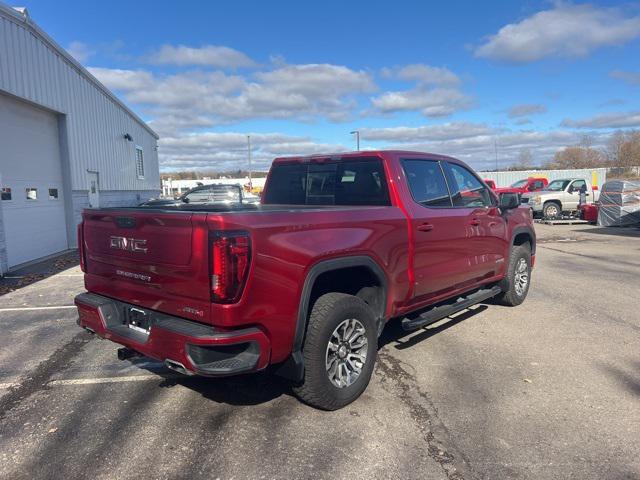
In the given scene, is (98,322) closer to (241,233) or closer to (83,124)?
(241,233)

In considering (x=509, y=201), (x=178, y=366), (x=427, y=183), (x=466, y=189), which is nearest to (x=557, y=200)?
(x=509, y=201)

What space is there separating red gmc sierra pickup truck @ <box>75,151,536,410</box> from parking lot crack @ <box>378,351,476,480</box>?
424mm

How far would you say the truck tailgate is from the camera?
2.92 m

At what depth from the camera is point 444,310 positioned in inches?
183

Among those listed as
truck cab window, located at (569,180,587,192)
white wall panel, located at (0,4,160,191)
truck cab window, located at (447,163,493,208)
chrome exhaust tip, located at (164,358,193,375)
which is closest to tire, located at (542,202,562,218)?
truck cab window, located at (569,180,587,192)

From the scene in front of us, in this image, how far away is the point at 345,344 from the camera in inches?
143

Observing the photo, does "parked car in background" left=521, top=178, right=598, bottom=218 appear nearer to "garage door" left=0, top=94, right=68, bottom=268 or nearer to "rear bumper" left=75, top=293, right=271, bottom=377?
"garage door" left=0, top=94, right=68, bottom=268

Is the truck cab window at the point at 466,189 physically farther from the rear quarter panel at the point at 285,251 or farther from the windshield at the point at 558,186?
the windshield at the point at 558,186

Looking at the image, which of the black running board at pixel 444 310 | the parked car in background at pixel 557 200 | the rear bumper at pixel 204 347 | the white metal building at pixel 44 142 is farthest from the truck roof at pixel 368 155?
the parked car in background at pixel 557 200

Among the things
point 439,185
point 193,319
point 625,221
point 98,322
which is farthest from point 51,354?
point 625,221

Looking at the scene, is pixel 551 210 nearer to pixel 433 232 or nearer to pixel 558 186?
pixel 558 186

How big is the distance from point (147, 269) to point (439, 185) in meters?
3.00

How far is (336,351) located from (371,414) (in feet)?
1.73

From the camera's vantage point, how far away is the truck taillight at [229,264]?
2.82 metres
